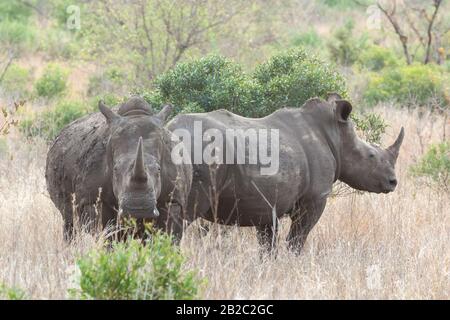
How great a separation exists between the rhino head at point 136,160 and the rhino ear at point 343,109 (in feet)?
6.50

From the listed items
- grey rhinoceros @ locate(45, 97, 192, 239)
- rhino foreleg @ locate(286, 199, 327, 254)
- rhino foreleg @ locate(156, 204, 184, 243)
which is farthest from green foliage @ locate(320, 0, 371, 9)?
rhino foreleg @ locate(156, 204, 184, 243)

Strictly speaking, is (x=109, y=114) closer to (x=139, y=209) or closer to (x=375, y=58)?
(x=139, y=209)

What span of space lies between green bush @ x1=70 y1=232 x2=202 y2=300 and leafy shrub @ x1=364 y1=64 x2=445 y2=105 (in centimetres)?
1145

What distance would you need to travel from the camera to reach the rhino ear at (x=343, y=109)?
8.47 m

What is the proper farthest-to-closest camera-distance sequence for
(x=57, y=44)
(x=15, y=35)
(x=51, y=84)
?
(x=57, y=44) < (x=15, y=35) < (x=51, y=84)

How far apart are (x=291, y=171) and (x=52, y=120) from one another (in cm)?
660

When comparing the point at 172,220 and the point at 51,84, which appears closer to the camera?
the point at 172,220

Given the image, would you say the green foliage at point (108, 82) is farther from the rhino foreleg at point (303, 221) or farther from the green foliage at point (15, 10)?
the green foliage at point (15, 10)

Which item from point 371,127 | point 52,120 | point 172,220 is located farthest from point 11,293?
point 52,120

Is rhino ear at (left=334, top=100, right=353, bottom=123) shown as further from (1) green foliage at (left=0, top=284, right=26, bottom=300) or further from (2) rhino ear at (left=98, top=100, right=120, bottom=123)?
(1) green foliage at (left=0, top=284, right=26, bottom=300)

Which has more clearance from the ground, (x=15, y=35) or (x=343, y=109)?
(x=15, y=35)

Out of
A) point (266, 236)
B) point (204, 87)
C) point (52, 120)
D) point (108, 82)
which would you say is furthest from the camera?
point (108, 82)

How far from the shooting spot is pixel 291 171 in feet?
25.9

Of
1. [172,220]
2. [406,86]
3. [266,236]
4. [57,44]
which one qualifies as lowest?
[266,236]
